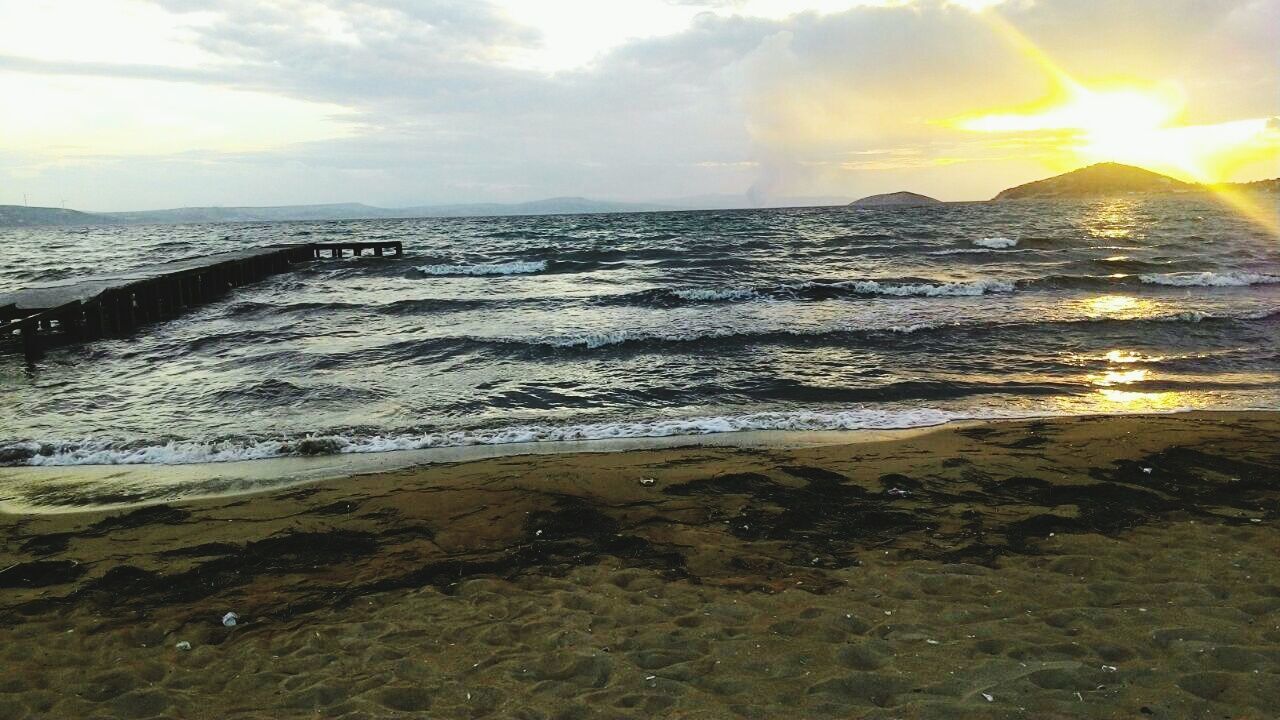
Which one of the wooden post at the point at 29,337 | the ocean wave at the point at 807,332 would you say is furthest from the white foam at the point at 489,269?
the wooden post at the point at 29,337

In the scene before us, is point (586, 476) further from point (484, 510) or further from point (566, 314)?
point (566, 314)

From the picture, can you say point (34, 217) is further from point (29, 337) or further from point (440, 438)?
point (440, 438)

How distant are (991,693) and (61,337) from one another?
74.7ft

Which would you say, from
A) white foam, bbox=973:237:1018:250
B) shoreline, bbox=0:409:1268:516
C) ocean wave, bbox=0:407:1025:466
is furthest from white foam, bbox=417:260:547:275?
shoreline, bbox=0:409:1268:516

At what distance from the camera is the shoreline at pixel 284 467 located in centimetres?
804

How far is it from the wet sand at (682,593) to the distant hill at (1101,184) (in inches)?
7195

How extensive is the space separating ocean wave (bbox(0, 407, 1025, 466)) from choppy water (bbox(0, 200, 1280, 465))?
0.14 feet

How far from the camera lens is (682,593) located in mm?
5285

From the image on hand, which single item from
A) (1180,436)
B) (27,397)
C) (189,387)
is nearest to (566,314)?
(189,387)

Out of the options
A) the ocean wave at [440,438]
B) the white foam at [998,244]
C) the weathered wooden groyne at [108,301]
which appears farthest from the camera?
the white foam at [998,244]

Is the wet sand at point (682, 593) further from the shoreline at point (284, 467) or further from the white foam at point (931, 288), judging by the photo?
the white foam at point (931, 288)

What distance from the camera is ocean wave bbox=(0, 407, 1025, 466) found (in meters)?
9.51

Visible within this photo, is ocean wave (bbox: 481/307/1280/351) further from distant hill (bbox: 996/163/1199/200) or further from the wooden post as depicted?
distant hill (bbox: 996/163/1199/200)

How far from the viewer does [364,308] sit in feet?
76.3
